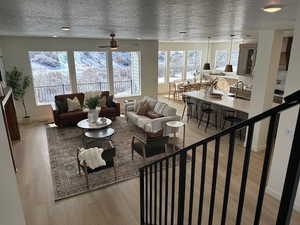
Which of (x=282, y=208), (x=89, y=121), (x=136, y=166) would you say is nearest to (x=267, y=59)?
(x=136, y=166)

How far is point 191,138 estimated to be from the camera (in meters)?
5.64

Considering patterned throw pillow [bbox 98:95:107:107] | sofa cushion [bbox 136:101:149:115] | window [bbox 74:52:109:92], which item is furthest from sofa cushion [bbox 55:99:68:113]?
sofa cushion [bbox 136:101:149:115]

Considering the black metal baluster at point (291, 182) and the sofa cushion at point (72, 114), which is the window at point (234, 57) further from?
the black metal baluster at point (291, 182)

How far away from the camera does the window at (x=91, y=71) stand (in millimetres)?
7551

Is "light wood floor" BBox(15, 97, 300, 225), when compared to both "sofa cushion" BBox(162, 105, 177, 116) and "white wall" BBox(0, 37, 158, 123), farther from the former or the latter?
"white wall" BBox(0, 37, 158, 123)

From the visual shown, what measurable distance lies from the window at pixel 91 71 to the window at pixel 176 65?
14.7 ft

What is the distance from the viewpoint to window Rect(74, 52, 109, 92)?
24.8 feet

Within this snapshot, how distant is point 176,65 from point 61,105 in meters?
6.95

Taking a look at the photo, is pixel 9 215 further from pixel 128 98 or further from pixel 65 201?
pixel 128 98

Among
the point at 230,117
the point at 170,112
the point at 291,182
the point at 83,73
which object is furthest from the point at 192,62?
the point at 291,182

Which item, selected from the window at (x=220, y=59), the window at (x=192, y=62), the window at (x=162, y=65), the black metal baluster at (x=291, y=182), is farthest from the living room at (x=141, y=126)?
the window at (x=192, y=62)

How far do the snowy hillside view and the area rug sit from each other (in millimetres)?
1844

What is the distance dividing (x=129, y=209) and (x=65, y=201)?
1.08 metres

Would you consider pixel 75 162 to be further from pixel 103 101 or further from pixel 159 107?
pixel 103 101
